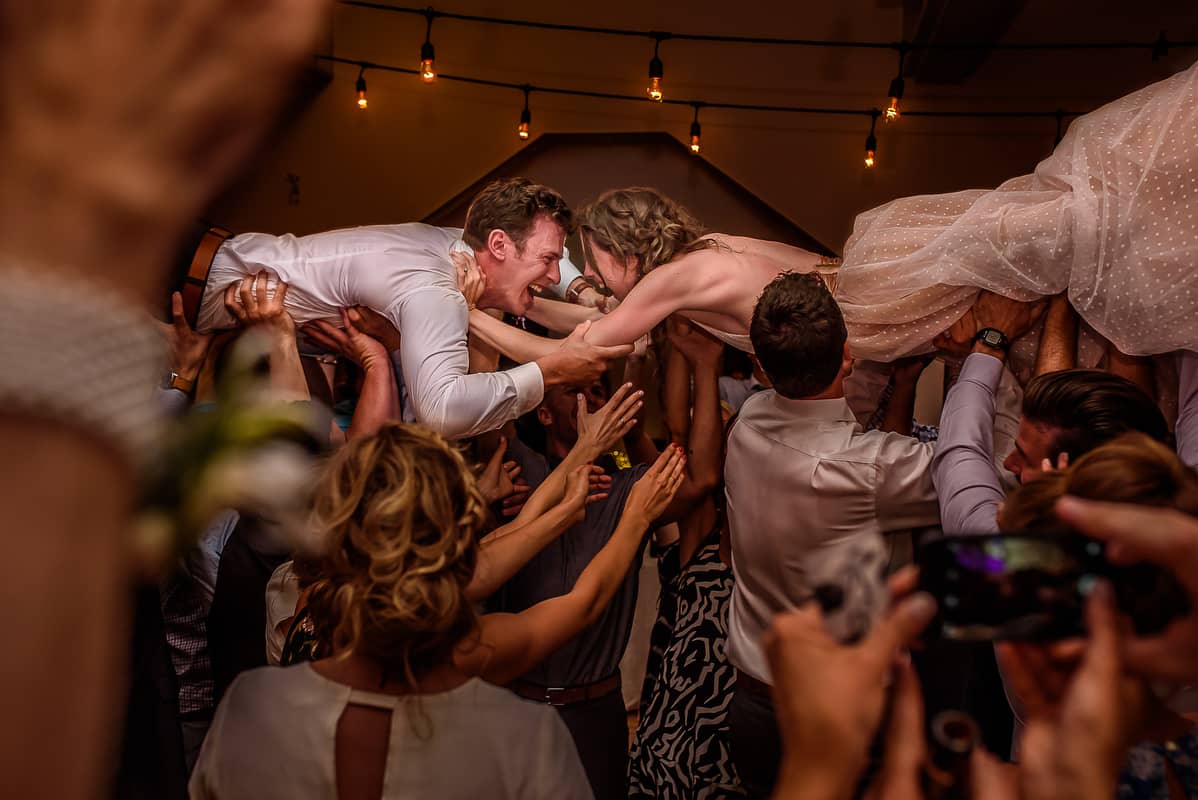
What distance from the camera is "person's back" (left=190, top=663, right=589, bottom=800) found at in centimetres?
142

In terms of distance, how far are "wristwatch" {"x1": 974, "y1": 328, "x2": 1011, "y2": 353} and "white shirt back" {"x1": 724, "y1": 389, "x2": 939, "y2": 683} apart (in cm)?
28

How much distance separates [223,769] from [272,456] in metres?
1.02

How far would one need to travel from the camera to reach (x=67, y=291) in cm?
40

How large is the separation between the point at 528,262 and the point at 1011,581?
7.98 feet

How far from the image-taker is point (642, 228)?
3100 mm

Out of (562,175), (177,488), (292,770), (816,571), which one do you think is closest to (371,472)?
(292,770)

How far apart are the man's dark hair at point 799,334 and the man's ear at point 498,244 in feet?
3.48

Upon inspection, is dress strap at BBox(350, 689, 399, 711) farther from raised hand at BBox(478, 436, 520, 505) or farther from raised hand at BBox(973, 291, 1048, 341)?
raised hand at BBox(973, 291, 1048, 341)

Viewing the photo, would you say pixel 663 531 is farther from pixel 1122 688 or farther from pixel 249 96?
pixel 249 96

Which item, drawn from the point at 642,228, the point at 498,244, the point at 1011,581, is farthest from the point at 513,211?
the point at 1011,581

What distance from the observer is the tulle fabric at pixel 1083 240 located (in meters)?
2.02

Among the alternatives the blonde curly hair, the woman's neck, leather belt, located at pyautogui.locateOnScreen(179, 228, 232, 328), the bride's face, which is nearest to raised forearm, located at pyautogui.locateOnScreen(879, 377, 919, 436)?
the blonde curly hair

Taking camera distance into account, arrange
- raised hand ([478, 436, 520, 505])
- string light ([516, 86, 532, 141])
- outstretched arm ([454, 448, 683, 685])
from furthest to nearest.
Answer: string light ([516, 86, 532, 141])
raised hand ([478, 436, 520, 505])
outstretched arm ([454, 448, 683, 685])

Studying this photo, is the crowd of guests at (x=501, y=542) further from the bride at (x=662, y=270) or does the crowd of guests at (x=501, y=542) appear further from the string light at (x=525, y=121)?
the string light at (x=525, y=121)
